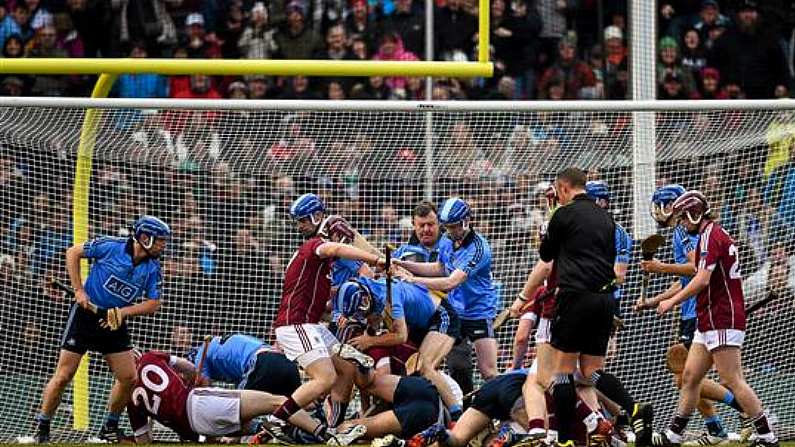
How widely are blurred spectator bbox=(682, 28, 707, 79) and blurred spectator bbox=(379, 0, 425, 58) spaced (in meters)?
2.37

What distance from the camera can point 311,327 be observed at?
11773 millimetres

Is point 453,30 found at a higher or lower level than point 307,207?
higher

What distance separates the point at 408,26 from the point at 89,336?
5.38 meters

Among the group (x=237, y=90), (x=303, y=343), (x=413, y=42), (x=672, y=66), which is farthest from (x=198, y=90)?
(x=303, y=343)

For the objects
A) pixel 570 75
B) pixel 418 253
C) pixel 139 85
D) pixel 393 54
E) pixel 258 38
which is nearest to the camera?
pixel 418 253

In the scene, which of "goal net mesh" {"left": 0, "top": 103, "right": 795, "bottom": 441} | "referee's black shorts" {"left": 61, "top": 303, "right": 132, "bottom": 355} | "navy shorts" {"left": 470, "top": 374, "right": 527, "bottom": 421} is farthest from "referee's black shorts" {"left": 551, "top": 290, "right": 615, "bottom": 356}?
"referee's black shorts" {"left": 61, "top": 303, "right": 132, "bottom": 355}

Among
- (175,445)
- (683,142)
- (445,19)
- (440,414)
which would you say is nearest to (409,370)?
(440,414)

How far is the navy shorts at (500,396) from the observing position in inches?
425

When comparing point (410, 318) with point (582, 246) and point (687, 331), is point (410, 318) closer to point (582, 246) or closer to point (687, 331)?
point (687, 331)

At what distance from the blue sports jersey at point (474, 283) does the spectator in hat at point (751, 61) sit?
4615mm

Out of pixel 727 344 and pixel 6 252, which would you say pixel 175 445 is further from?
pixel 727 344

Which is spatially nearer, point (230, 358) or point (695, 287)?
point (695, 287)

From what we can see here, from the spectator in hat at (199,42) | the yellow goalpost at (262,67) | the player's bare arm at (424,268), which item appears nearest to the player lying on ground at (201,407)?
the player's bare arm at (424,268)

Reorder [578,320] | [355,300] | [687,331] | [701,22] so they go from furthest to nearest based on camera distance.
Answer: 1. [701,22]
2. [687,331]
3. [355,300]
4. [578,320]
